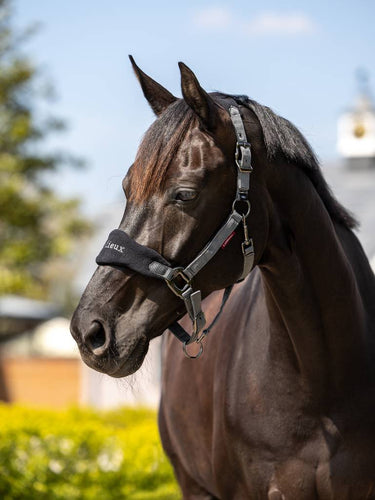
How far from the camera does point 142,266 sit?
2.56 meters

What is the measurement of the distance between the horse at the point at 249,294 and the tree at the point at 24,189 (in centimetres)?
1211

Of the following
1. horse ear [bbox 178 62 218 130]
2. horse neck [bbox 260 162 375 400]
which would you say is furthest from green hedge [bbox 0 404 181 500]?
horse ear [bbox 178 62 218 130]

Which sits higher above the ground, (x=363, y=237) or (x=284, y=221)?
(x=284, y=221)

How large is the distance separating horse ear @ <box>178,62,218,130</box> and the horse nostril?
840mm

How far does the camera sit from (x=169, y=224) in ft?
8.58

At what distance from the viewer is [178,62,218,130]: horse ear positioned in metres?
2.59

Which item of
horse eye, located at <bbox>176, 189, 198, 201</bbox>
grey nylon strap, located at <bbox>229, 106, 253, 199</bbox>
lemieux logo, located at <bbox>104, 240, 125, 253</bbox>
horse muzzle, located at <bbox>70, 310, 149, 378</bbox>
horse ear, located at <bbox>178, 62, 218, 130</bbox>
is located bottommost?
horse muzzle, located at <bbox>70, 310, 149, 378</bbox>

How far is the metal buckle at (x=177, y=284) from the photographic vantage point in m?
2.60

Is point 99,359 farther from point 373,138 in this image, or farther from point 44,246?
point 373,138

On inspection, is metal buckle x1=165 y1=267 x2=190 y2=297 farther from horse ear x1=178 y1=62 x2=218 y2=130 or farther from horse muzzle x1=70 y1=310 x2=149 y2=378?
horse ear x1=178 y1=62 x2=218 y2=130

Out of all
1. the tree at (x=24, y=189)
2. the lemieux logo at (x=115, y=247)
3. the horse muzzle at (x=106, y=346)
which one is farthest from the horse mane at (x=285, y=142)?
the tree at (x=24, y=189)

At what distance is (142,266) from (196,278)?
0.76 ft

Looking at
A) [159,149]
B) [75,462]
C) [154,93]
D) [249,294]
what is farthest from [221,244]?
[75,462]

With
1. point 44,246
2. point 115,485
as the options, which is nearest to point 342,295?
point 115,485
